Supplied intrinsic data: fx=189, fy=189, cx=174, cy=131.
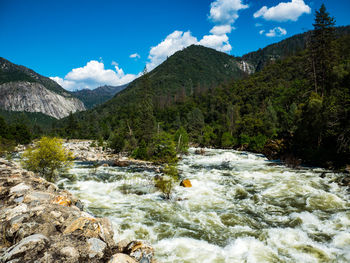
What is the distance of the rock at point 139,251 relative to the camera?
5.25m

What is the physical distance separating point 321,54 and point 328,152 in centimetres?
1743

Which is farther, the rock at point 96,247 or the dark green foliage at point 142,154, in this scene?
the dark green foliage at point 142,154

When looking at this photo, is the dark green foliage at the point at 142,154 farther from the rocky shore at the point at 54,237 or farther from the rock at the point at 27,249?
the rock at the point at 27,249

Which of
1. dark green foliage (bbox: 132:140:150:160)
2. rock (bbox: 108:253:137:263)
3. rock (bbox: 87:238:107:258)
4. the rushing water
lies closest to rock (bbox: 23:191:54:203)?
the rushing water

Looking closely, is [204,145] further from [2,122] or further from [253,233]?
[2,122]

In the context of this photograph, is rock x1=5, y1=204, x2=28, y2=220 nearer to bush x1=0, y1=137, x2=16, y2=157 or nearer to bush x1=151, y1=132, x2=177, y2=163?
bush x1=151, y1=132, x2=177, y2=163

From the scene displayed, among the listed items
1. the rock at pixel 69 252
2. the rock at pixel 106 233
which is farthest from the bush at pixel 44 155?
the rock at pixel 69 252

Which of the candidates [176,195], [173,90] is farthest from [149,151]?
[173,90]

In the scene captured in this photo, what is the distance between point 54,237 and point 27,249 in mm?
779

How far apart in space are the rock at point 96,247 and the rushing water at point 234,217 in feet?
9.52

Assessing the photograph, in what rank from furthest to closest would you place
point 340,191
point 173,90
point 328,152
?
point 173,90 → point 328,152 → point 340,191

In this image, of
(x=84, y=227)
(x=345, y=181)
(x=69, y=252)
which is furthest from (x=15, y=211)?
(x=345, y=181)

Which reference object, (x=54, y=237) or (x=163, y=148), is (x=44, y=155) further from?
(x=163, y=148)

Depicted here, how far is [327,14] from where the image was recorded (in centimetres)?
2911
